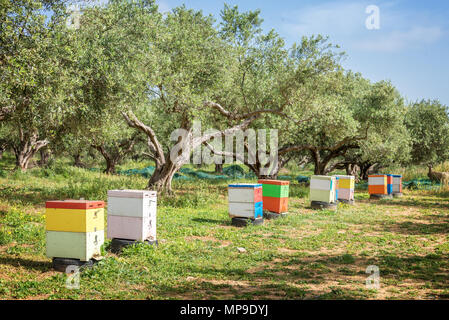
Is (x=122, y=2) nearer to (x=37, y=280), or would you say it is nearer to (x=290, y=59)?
(x=290, y=59)

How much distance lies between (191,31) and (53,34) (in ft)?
26.6

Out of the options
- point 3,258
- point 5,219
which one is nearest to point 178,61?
point 5,219

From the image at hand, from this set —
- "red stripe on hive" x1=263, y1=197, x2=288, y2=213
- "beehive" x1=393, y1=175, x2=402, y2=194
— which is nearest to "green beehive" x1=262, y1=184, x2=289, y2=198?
"red stripe on hive" x1=263, y1=197, x2=288, y2=213

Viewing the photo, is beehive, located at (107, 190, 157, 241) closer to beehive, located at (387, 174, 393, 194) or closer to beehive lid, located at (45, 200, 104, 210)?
beehive lid, located at (45, 200, 104, 210)

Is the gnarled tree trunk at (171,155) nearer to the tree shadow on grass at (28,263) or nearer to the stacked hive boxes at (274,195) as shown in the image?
the stacked hive boxes at (274,195)

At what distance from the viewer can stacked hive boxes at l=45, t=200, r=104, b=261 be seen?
648 cm

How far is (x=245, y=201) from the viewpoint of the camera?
11.2 m

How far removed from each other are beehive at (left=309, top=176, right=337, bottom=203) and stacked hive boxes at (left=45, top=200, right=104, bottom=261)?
10998mm

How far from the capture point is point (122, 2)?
1301 cm

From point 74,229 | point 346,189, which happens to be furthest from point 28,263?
point 346,189

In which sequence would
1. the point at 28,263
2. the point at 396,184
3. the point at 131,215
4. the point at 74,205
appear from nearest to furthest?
the point at 74,205 < the point at 28,263 < the point at 131,215 < the point at 396,184

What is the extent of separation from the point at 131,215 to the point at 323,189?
33.0ft

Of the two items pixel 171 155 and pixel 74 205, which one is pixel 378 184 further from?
pixel 74 205

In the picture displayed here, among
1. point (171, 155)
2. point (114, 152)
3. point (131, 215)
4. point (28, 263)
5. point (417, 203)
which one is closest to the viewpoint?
point (28, 263)
